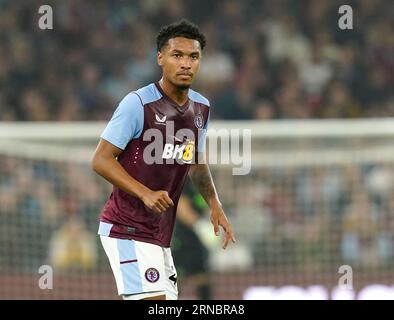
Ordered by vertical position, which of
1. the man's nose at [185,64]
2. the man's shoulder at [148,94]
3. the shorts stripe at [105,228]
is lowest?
the shorts stripe at [105,228]

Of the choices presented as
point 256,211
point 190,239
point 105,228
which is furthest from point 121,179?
point 256,211

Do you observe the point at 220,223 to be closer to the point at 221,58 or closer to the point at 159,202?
the point at 159,202

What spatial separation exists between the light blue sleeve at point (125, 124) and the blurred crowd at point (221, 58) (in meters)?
7.32

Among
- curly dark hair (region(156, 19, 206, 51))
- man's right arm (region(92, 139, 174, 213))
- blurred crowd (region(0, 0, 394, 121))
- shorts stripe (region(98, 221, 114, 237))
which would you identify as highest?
blurred crowd (region(0, 0, 394, 121))

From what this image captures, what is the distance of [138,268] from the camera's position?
250 inches

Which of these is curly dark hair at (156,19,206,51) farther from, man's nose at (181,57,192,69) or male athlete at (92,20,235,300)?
man's nose at (181,57,192,69)

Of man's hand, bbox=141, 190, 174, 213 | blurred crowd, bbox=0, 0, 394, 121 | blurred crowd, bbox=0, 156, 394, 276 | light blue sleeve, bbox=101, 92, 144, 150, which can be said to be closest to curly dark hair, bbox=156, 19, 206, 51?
light blue sleeve, bbox=101, 92, 144, 150

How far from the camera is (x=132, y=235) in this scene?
6406mm

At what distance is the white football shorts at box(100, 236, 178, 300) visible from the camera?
633 centimetres

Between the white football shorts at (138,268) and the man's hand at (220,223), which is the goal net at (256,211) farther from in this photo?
the white football shorts at (138,268)

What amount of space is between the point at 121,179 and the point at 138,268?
21.9 inches

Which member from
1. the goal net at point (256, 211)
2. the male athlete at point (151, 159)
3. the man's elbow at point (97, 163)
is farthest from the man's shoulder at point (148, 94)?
the goal net at point (256, 211)

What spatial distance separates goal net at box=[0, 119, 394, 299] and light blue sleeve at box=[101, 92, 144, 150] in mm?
4549

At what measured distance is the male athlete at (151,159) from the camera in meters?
6.30
